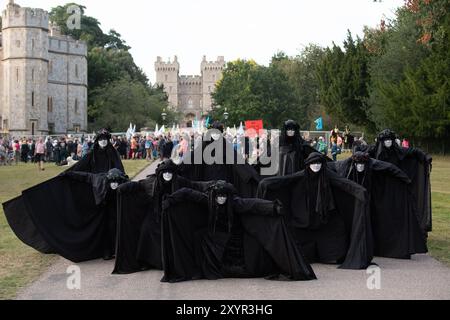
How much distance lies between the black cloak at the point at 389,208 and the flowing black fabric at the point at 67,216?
4226 mm

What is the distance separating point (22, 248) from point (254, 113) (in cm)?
9065

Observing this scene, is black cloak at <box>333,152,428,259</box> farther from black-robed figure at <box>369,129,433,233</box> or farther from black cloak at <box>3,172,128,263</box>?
black cloak at <box>3,172,128,263</box>

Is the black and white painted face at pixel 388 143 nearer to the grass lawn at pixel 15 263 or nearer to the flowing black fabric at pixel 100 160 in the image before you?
the flowing black fabric at pixel 100 160

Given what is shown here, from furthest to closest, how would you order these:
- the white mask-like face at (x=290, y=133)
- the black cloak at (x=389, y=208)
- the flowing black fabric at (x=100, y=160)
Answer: the flowing black fabric at (x=100, y=160) < the white mask-like face at (x=290, y=133) < the black cloak at (x=389, y=208)

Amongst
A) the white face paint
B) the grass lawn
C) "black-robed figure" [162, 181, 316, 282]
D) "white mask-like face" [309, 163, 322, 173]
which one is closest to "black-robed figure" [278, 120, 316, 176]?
the white face paint

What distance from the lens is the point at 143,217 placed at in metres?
10.8

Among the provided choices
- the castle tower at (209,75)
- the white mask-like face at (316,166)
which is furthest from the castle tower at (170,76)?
the white mask-like face at (316,166)

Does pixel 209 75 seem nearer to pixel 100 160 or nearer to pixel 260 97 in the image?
pixel 260 97

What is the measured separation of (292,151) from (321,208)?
1.99 m

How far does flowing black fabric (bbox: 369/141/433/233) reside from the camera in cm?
1353

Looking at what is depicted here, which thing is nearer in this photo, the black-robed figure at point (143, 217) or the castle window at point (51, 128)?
the black-robed figure at point (143, 217)

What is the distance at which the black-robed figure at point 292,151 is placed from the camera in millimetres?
12802

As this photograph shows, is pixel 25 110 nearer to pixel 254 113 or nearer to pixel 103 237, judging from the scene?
pixel 254 113

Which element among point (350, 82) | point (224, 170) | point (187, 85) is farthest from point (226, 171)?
point (187, 85)
